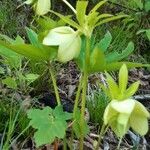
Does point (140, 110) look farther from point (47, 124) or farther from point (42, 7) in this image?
point (42, 7)

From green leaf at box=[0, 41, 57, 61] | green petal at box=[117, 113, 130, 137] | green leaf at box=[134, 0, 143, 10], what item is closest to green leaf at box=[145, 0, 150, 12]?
green leaf at box=[134, 0, 143, 10]

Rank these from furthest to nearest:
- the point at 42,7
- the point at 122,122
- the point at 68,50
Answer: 1. the point at 42,7
2. the point at 68,50
3. the point at 122,122

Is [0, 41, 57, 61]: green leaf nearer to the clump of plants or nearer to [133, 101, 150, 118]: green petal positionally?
the clump of plants

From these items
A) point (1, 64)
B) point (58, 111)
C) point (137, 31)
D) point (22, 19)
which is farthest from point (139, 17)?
point (58, 111)

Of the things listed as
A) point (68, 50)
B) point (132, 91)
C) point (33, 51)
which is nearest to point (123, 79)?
point (132, 91)

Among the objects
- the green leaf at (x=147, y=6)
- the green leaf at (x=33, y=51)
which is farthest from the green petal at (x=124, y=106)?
the green leaf at (x=147, y=6)

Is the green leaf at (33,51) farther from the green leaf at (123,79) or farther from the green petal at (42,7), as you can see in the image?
the green leaf at (123,79)
